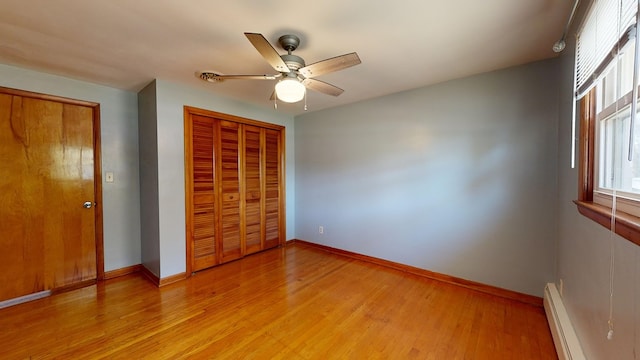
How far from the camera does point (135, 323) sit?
1.98 metres

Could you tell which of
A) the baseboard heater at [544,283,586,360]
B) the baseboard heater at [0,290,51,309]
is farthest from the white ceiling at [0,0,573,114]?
the baseboard heater at [0,290,51,309]

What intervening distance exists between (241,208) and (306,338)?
6.81 feet

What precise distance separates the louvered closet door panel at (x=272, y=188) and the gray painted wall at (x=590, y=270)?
329 cm

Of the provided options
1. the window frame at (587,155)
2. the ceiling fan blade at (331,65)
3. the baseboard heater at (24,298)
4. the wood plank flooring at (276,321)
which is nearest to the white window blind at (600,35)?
the window frame at (587,155)

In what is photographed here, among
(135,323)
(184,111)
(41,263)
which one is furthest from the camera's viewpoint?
(184,111)

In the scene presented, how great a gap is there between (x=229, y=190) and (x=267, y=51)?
7.37ft

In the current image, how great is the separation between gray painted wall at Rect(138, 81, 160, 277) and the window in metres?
3.34

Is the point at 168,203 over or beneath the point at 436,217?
over

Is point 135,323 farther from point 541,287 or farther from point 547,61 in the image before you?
point 547,61

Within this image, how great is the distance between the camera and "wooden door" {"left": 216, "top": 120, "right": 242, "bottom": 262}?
3.21m

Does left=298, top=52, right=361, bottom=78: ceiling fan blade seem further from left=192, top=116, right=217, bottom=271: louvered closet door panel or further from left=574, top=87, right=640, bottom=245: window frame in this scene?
left=192, top=116, right=217, bottom=271: louvered closet door panel

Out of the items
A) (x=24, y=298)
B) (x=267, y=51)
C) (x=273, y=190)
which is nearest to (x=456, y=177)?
(x=267, y=51)

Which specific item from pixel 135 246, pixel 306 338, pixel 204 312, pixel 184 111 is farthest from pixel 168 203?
pixel 306 338

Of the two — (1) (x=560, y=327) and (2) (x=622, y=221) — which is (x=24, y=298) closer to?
(2) (x=622, y=221)
